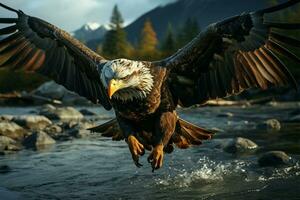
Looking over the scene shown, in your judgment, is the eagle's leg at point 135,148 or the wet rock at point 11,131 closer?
the eagle's leg at point 135,148

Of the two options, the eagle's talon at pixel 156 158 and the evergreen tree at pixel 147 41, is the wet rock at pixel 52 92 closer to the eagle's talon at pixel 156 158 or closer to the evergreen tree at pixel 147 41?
the evergreen tree at pixel 147 41

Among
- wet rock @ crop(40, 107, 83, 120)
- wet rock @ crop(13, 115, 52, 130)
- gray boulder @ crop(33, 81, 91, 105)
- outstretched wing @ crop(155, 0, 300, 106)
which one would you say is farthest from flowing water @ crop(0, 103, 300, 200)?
gray boulder @ crop(33, 81, 91, 105)

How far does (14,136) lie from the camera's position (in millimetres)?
16391

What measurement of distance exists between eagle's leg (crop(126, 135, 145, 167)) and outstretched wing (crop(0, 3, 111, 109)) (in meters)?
1.60

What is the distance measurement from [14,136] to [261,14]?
10.9 m

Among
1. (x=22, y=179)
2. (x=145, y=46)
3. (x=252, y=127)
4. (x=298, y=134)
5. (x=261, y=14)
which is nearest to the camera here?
(x=261, y=14)

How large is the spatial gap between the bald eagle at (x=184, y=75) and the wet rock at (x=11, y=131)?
7756mm

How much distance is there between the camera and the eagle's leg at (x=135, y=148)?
7.48m

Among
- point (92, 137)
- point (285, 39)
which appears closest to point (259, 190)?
point (285, 39)

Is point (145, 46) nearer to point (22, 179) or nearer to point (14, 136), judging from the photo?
point (14, 136)

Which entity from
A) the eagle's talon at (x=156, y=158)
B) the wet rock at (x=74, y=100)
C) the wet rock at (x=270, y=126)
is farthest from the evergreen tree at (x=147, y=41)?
the eagle's talon at (x=156, y=158)

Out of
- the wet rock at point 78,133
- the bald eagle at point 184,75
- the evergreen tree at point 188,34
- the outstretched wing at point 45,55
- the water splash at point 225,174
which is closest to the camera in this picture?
the bald eagle at point 184,75

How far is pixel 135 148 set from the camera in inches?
298

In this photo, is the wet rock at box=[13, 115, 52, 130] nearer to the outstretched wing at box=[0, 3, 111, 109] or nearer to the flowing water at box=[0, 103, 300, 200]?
the flowing water at box=[0, 103, 300, 200]
